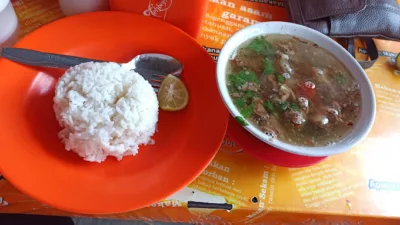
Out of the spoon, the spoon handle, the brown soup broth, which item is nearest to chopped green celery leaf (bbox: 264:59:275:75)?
the brown soup broth

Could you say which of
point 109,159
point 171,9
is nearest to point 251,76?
point 171,9

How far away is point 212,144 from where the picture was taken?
86cm

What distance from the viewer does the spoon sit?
35.7 inches

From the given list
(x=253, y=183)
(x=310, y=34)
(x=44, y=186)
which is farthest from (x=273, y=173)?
(x=44, y=186)

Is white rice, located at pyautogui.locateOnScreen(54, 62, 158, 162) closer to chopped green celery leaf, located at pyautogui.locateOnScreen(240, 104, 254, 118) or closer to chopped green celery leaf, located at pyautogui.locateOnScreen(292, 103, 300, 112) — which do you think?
chopped green celery leaf, located at pyautogui.locateOnScreen(240, 104, 254, 118)

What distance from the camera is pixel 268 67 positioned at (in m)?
0.98

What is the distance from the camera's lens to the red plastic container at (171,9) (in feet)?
3.35

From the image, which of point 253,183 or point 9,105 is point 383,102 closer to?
point 253,183

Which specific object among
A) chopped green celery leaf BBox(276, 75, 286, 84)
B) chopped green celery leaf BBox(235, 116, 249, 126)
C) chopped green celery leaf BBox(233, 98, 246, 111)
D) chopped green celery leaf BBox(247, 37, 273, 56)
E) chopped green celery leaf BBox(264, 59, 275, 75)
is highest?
chopped green celery leaf BBox(247, 37, 273, 56)

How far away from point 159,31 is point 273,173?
0.46 meters

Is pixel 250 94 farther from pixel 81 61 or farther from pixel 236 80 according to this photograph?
pixel 81 61

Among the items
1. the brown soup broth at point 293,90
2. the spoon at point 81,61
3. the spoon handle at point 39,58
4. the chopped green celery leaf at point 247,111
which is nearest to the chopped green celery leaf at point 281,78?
the brown soup broth at point 293,90

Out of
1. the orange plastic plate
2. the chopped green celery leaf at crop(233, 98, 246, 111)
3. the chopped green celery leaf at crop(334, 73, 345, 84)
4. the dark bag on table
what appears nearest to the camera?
the orange plastic plate

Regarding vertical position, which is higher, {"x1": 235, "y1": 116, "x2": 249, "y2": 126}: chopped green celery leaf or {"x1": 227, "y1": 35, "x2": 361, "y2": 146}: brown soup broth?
{"x1": 227, "y1": 35, "x2": 361, "y2": 146}: brown soup broth
